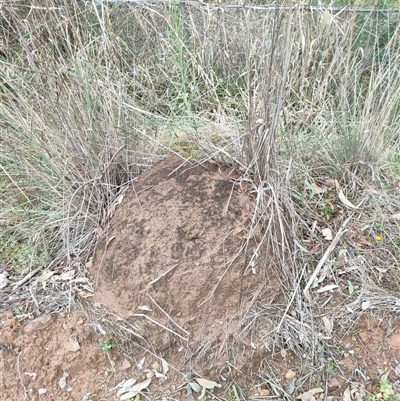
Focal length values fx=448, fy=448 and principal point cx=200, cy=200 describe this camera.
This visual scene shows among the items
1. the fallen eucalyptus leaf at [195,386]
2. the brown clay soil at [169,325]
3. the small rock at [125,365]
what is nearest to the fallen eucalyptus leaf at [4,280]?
the brown clay soil at [169,325]

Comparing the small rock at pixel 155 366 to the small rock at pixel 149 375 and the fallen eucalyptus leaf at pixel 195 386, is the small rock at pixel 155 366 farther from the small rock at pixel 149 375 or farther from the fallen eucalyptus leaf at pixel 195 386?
the fallen eucalyptus leaf at pixel 195 386

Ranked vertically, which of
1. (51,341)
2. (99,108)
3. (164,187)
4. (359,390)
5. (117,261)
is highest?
(99,108)

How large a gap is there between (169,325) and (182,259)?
24 centimetres

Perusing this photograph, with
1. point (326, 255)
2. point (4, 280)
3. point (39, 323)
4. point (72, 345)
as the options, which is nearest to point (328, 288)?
point (326, 255)

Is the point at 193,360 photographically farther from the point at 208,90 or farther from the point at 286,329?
the point at 208,90

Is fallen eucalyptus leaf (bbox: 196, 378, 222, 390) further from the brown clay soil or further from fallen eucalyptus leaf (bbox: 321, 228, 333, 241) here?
Result: fallen eucalyptus leaf (bbox: 321, 228, 333, 241)

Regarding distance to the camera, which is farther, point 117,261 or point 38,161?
point 38,161

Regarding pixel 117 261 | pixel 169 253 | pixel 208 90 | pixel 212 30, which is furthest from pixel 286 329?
pixel 212 30

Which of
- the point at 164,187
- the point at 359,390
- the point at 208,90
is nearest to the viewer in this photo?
the point at 359,390

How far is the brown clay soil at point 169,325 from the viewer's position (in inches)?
62.9

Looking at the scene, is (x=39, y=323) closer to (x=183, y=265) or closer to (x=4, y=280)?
(x=4, y=280)

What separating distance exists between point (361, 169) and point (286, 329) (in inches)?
33.0

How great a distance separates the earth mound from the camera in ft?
5.43

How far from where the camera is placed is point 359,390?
1.56m
